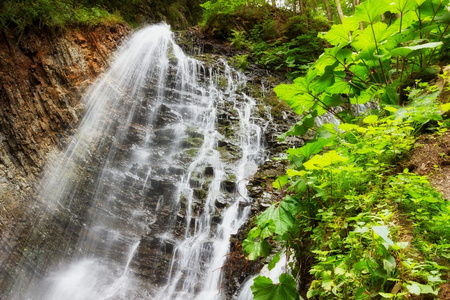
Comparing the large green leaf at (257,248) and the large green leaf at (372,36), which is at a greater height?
the large green leaf at (372,36)

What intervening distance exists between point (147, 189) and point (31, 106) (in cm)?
349

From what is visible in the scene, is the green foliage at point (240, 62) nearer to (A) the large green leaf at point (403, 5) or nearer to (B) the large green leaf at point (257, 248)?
(A) the large green leaf at point (403, 5)

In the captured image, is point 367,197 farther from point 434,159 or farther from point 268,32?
point 268,32

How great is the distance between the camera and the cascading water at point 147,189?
5.39 m

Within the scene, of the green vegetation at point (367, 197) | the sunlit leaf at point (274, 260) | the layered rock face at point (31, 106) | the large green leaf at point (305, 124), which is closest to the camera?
the green vegetation at point (367, 197)

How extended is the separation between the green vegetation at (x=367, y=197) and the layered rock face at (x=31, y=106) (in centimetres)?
543

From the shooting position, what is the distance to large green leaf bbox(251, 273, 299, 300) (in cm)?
196

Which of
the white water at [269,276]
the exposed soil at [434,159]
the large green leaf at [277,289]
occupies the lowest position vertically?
the white water at [269,276]

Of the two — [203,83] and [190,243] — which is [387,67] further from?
[203,83]

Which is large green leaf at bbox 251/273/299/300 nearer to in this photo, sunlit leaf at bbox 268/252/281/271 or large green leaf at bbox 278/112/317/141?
sunlit leaf at bbox 268/252/281/271

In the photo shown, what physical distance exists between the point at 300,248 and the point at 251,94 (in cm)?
869

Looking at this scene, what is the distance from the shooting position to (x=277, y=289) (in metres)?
2.02

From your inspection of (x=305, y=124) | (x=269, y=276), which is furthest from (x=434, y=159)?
(x=269, y=276)

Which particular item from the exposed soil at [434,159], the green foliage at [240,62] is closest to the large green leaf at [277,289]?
the exposed soil at [434,159]
